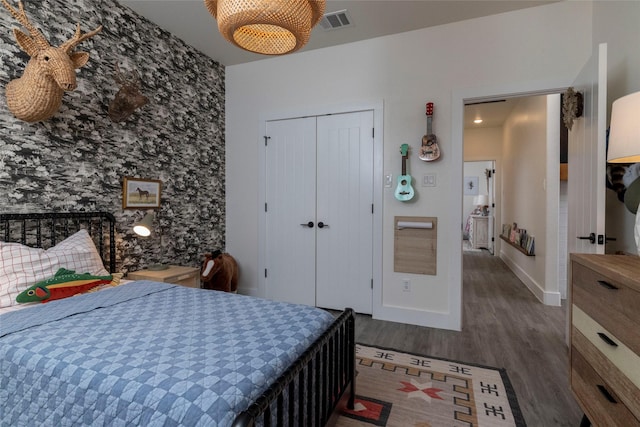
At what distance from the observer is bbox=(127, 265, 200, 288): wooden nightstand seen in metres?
2.75

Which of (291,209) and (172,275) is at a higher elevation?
(291,209)

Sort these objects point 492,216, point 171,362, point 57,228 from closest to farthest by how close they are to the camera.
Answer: point 171,362
point 57,228
point 492,216

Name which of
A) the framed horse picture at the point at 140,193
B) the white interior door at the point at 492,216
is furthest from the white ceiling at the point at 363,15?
the white interior door at the point at 492,216

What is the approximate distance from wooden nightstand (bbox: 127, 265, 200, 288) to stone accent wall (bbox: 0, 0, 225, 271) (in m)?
0.17

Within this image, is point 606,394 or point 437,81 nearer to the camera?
point 606,394

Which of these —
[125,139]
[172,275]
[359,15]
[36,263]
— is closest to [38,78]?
[125,139]

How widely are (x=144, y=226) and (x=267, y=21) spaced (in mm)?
2193

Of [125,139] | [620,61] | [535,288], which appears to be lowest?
[535,288]

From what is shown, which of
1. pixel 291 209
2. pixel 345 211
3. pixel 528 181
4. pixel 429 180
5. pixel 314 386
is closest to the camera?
pixel 314 386

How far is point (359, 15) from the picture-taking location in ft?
9.44

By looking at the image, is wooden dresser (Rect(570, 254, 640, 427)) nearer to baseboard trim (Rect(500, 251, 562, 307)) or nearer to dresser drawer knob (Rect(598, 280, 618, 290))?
dresser drawer knob (Rect(598, 280, 618, 290))

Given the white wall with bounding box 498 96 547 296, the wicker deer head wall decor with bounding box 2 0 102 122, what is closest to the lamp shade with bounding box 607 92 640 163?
the white wall with bounding box 498 96 547 296

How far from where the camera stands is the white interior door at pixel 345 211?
11.0ft

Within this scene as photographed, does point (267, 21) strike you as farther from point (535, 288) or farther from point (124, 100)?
point (535, 288)
